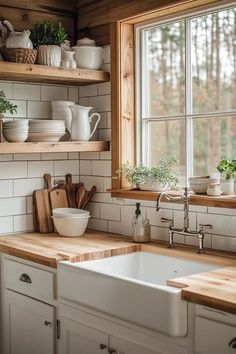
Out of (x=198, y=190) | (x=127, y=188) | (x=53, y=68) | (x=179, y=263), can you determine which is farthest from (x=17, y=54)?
(x=179, y=263)

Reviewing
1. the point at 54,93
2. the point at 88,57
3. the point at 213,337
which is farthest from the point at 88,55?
the point at 213,337

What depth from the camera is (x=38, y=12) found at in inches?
158

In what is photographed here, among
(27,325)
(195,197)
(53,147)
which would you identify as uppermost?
(53,147)

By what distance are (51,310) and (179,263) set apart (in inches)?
30.2

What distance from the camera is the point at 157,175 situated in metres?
3.64

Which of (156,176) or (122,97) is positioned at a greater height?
(122,97)

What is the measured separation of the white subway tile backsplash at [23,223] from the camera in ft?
13.1

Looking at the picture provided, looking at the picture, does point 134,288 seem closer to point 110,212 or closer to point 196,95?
point 110,212

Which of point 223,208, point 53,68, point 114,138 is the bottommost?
point 223,208

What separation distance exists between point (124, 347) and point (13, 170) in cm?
165

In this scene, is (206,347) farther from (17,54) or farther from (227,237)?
(17,54)

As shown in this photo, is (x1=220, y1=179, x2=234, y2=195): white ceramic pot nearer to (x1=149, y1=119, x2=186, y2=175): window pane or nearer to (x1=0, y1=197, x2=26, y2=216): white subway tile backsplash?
(x1=149, y1=119, x2=186, y2=175): window pane

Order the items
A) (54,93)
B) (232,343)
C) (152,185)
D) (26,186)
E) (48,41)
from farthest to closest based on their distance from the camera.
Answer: (54,93) → (26,186) → (48,41) → (152,185) → (232,343)

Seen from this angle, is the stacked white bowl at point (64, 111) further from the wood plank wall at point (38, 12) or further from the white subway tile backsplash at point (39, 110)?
the wood plank wall at point (38, 12)
